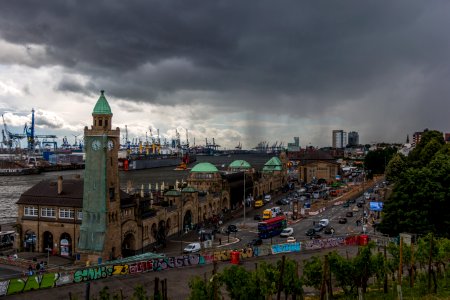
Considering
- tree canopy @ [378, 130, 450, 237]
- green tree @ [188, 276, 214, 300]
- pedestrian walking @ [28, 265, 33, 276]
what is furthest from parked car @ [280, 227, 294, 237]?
green tree @ [188, 276, 214, 300]

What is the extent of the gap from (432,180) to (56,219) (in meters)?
41.3

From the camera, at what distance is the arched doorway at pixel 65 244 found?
50.2 m

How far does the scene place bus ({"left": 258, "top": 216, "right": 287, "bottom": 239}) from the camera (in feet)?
194

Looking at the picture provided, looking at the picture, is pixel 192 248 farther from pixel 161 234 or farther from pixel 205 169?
pixel 205 169

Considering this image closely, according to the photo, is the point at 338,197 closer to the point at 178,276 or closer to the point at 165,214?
the point at 165,214

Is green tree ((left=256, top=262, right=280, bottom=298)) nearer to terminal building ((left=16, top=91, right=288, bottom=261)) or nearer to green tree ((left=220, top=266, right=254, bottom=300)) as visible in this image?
green tree ((left=220, top=266, right=254, bottom=300))

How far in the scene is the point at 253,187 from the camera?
10088 cm

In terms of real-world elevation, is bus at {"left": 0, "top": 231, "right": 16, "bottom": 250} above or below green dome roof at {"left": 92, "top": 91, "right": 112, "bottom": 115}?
below

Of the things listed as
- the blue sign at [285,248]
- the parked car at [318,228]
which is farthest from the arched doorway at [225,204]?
the blue sign at [285,248]

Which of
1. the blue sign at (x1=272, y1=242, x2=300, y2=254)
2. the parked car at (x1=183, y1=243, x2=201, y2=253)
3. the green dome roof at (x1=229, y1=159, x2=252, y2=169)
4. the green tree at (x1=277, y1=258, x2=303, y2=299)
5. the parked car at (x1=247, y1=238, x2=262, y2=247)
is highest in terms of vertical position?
the green dome roof at (x1=229, y1=159, x2=252, y2=169)

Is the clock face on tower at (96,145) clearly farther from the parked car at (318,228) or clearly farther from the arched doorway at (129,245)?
the parked car at (318,228)

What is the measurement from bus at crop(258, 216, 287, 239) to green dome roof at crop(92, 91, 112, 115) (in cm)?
2427

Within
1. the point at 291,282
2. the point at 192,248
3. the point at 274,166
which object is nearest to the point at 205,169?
the point at 274,166

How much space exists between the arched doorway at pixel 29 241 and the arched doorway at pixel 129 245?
10420mm
